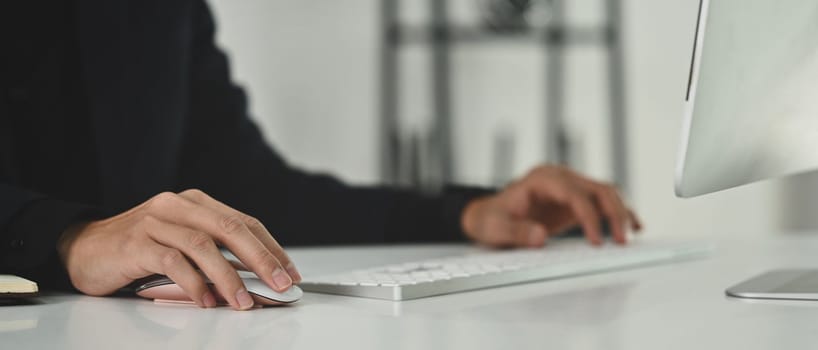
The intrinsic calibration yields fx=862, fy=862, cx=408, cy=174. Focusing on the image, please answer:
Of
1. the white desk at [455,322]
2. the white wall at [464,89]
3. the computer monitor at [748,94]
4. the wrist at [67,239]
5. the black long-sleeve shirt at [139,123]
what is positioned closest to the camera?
the white desk at [455,322]

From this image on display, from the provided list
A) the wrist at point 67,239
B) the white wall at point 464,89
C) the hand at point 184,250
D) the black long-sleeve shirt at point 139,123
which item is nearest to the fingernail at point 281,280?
the hand at point 184,250

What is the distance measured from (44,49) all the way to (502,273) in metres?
0.70

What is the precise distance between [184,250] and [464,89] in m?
3.27

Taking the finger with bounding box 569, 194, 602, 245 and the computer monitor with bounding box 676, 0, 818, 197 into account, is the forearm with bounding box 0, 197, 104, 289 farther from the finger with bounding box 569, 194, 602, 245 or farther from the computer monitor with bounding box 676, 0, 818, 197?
the finger with bounding box 569, 194, 602, 245

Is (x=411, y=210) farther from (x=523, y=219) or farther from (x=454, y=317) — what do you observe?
(x=454, y=317)

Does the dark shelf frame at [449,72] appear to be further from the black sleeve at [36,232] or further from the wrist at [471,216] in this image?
the black sleeve at [36,232]

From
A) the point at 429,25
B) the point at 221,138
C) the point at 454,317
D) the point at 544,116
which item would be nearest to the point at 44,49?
the point at 221,138

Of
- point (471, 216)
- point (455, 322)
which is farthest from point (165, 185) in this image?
point (455, 322)

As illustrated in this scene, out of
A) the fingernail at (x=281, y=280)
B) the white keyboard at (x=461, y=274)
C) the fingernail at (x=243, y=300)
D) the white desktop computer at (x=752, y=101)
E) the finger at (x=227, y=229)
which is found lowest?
the white keyboard at (x=461, y=274)

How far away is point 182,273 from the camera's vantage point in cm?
54

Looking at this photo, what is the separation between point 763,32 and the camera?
566mm

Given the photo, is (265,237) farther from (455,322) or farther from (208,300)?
(455,322)

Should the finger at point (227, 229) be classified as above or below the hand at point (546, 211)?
above

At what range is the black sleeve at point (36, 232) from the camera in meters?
0.64
